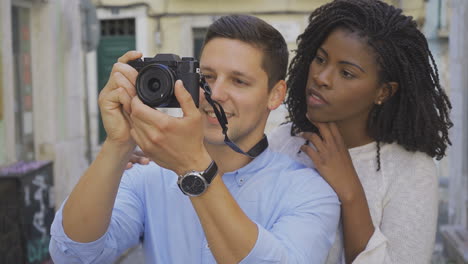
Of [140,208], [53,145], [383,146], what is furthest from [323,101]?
[53,145]

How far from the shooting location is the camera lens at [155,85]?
1472 millimetres

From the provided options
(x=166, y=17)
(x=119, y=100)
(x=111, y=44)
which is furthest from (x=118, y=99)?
(x=111, y=44)

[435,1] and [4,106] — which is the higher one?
[435,1]

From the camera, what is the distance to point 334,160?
7.06 ft

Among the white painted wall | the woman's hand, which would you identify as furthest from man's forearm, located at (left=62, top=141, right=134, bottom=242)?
the white painted wall

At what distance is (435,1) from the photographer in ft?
35.3

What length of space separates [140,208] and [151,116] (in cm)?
60

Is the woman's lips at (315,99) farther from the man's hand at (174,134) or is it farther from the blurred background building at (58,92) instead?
the blurred background building at (58,92)

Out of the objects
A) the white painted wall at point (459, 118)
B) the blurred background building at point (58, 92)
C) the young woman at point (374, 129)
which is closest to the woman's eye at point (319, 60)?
the young woman at point (374, 129)

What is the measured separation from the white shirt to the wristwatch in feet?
2.59

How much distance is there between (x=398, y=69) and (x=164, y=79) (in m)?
1.11

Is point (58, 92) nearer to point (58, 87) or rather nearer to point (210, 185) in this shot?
point (58, 87)

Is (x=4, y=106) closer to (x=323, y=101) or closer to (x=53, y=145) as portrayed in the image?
(x=53, y=145)

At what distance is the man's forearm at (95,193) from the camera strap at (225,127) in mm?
251
